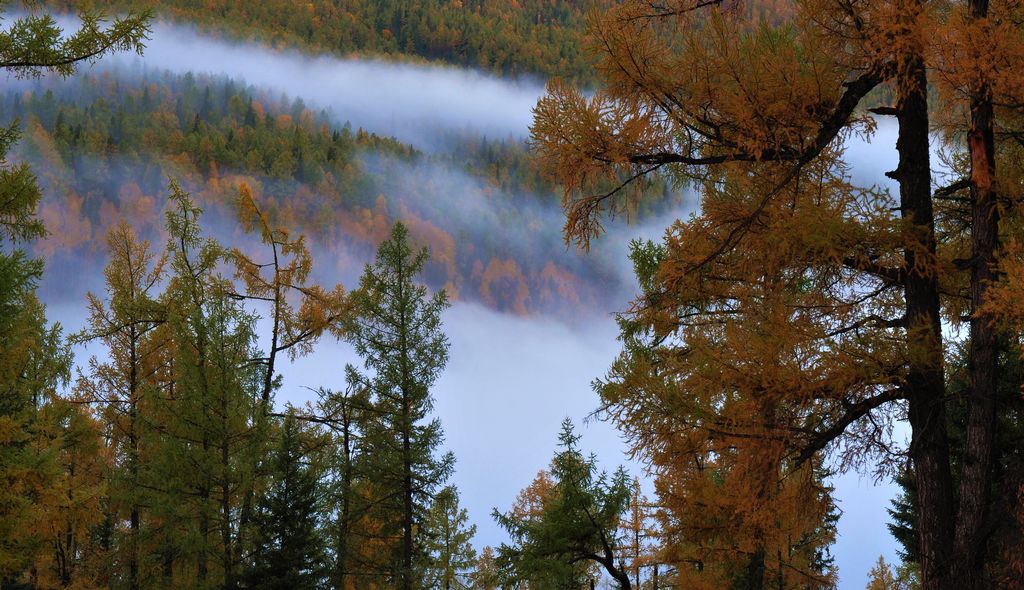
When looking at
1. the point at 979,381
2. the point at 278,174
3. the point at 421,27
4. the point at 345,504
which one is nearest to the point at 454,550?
the point at 345,504

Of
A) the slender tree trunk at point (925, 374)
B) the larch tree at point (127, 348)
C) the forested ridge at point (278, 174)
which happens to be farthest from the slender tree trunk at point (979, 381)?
the forested ridge at point (278, 174)

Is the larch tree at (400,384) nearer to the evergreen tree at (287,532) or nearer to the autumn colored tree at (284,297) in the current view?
the autumn colored tree at (284,297)

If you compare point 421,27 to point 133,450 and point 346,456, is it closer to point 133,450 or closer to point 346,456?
point 346,456

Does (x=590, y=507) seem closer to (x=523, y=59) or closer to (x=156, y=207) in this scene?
(x=156, y=207)

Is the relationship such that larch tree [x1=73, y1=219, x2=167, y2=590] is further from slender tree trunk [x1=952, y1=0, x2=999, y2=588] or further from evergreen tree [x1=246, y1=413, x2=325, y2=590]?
slender tree trunk [x1=952, y1=0, x2=999, y2=588]

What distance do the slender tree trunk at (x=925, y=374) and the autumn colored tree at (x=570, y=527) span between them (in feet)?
26.2

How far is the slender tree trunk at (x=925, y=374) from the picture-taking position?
19.4ft

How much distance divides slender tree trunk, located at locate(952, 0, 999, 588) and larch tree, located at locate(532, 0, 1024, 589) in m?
0.01

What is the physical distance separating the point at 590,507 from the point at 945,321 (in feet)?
26.6

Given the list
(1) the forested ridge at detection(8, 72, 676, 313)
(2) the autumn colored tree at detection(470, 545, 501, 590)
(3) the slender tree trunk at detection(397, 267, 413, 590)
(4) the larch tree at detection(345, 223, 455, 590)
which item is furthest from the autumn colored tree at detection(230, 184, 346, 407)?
(1) the forested ridge at detection(8, 72, 676, 313)

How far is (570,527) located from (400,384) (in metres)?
5.10

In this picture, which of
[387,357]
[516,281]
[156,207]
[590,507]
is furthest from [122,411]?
[516,281]

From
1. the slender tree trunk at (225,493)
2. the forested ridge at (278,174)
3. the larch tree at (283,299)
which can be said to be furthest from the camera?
the forested ridge at (278,174)

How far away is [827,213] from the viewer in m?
5.76
